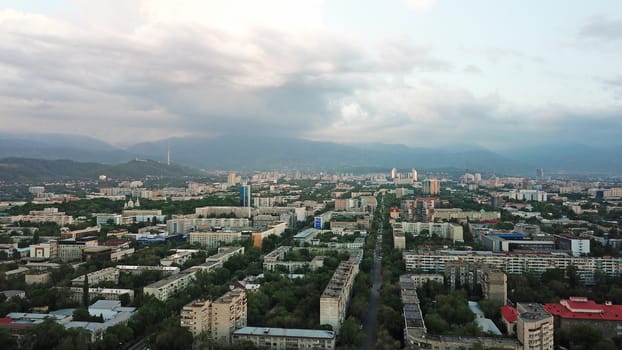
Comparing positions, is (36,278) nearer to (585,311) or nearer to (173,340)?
(173,340)

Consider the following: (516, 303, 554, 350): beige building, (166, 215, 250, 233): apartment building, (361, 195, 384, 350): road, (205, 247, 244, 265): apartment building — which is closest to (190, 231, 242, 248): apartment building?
(166, 215, 250, 233): apartment building

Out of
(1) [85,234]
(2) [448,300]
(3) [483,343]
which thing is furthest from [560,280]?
(1) [85,234]

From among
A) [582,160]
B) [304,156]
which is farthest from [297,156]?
[582,160]

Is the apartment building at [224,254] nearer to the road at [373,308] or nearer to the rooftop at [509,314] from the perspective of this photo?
the road at [373,308]

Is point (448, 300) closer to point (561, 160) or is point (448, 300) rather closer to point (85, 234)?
point (85, 234)

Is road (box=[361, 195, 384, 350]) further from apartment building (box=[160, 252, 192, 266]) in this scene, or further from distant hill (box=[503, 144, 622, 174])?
distant hill (box=[503, 144, 622, 174])

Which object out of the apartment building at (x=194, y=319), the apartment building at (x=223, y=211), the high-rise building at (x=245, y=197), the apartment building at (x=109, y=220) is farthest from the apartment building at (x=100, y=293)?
the high-rise building at (x=245, y=197)
